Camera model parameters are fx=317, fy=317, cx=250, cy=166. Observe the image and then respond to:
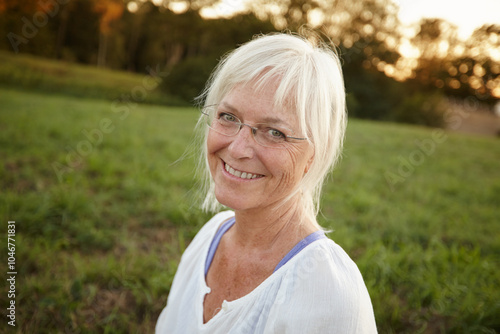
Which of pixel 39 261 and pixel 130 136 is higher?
pixel 39 261

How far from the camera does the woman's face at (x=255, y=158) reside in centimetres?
129

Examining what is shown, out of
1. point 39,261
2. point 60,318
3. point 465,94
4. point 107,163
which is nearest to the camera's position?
point 60,318

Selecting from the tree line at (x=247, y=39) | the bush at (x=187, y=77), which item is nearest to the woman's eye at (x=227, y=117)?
the tree line at (x=247, y=39)

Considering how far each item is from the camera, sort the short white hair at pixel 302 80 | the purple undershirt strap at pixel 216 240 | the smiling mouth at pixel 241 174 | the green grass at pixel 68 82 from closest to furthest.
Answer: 1. the short white hair at pixel 302 80
2. the smiling mouth at pixel 241 174
3. the purple undershirt strap at pixel 216 240
4. the green grass at pixel 68 82

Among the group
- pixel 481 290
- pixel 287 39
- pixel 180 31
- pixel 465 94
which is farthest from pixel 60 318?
pixel 180 31

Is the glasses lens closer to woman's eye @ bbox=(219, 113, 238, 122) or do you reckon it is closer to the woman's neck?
woman's eye @ bbox=(219, 113, 238, 122)

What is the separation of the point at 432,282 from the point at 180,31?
29276mm

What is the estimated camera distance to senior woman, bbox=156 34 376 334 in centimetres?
114

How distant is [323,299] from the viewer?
1104 millimetres

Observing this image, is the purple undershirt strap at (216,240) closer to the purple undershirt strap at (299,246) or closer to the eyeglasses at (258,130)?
the purple undershirt strap at (299,246)

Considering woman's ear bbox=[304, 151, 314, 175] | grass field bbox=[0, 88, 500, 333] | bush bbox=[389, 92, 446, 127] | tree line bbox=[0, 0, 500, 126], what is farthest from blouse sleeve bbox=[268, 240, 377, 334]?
bush bbox=[389, 92, 446, 127]

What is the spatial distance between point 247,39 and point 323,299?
25.4m

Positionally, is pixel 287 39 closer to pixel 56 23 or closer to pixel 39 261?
pixel 39 261

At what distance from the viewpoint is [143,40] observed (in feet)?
107
